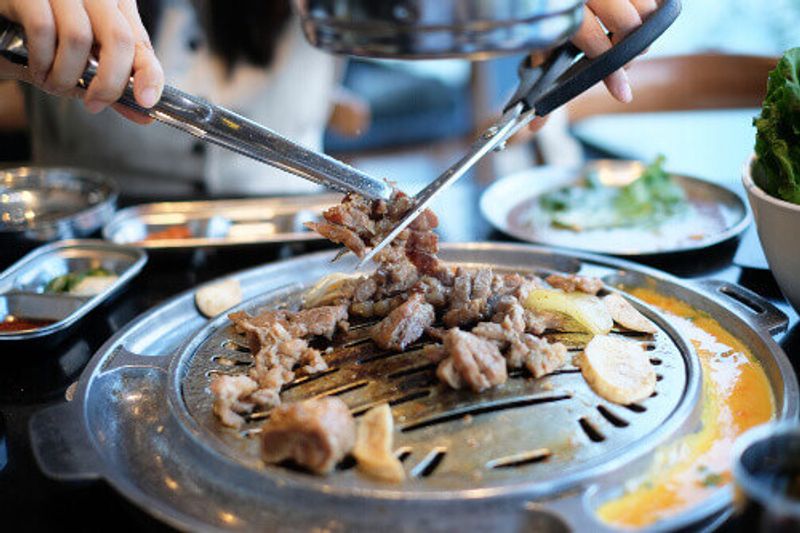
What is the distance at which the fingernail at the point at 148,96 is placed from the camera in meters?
1.89

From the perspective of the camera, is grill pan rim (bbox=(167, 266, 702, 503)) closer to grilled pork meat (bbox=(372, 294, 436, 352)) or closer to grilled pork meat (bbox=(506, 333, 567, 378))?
grilled pork meat (bbox=(506, 333, 567, 378))

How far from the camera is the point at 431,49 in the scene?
53.9 inches

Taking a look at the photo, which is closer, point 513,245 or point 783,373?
point 783,373

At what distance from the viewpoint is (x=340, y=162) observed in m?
2.12

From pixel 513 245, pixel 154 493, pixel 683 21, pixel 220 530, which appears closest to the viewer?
pixel 220 530

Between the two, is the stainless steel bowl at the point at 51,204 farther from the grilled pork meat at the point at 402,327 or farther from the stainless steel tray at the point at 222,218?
the grilled pork meat at the point at 402,327

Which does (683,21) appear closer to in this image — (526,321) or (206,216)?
(206,216)

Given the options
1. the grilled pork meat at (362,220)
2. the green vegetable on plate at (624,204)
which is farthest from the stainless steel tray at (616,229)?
the grilled pork meat at (362,220)

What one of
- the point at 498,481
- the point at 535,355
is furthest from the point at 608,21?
the point at 498,481

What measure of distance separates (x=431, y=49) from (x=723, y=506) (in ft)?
Answer: 3.23

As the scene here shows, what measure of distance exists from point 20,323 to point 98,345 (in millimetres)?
279

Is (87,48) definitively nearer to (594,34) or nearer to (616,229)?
(594,34)

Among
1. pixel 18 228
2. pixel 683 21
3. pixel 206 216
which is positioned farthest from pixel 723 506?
pixel 683 21

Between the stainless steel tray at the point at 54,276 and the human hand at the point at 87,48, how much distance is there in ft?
2.30
